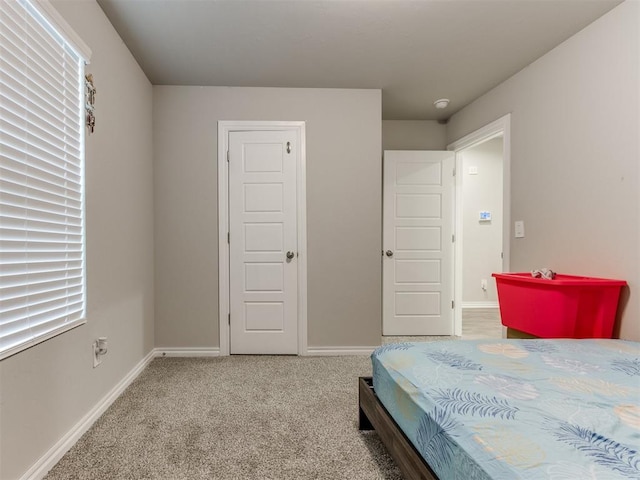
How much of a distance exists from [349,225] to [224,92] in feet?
5.46

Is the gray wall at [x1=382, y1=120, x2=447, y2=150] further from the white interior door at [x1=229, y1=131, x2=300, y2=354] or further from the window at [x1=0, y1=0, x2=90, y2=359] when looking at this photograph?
the window at [x1=0, y1=0, x2=90, y2=359]

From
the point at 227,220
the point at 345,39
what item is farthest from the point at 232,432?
the point at 345,39

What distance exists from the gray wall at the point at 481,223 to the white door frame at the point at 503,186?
150 cm

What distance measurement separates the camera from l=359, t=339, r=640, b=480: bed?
0.81 m

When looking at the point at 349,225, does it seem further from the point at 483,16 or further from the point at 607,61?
the point at 607,61

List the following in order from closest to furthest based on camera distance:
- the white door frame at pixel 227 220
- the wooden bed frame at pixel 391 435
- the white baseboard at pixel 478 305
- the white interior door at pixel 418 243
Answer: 1. the wooden bed frame at pixel 391 435
2. the white door frame at pixel 227 220
3. the white interior door at pixel 418 243
4. the white baseboard at pixel 478 305

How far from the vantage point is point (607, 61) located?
2.12 m

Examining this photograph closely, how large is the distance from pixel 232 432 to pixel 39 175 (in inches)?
60.7

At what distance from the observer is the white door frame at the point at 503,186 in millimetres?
3031

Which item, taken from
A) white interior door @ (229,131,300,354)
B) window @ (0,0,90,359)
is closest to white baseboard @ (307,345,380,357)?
white interior door @ (229,131,300,354)

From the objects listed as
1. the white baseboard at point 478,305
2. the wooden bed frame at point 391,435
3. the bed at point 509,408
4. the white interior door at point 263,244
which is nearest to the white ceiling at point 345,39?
the white interior door at point 263,244

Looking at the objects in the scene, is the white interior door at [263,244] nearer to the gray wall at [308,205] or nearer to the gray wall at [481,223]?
the gray wall at [308,205]

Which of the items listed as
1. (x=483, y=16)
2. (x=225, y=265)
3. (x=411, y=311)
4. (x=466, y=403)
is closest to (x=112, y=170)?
(x=225, y=265)

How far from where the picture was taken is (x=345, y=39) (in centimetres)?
240
